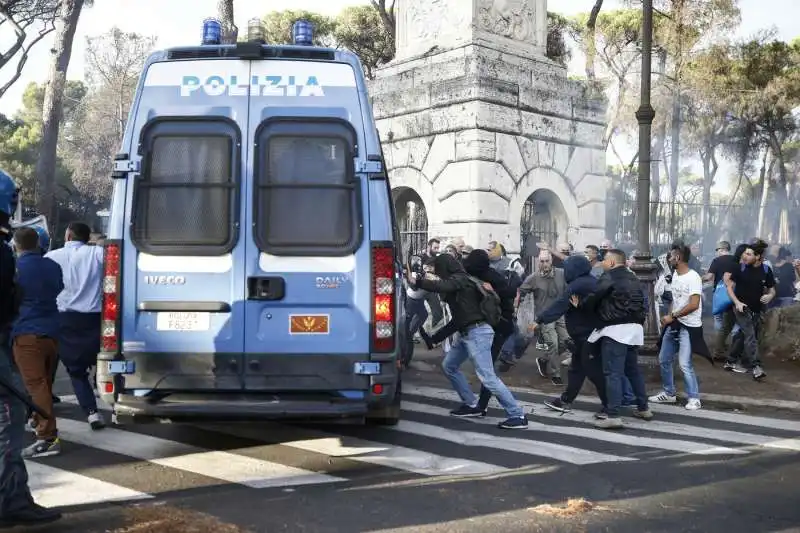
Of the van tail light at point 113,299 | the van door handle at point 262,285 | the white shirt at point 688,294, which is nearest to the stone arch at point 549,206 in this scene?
the white shirt at point 688,294

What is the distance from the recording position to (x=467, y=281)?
7.43 meters

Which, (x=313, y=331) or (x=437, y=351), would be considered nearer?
(x=313, y=331)

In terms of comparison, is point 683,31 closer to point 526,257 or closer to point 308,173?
point 526,257

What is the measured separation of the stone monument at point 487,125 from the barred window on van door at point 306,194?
308 inches

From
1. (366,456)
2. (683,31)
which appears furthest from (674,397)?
(683,31)

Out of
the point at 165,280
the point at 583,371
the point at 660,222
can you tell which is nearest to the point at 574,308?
the point at 583,371

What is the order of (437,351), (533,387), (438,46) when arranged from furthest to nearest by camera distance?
(438,46) → (437,351) → (533,387)

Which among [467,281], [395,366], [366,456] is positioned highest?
[467,281]

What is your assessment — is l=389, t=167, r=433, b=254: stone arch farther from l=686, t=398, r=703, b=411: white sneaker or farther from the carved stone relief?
l=686, t=398, r=703, b=411: white sneaker

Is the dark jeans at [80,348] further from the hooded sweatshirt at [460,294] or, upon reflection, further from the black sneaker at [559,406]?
the black sneaker at [559,406]

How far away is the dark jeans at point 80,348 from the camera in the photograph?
688 cm

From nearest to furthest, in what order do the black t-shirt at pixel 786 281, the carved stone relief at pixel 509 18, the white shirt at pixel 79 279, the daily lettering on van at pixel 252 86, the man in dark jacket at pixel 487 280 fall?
the daily lettering on van at pixel 252 86, the white shirt at pixel 79 279, the man in dark jacket at pixel 487 280, the carved stone relief at pixel 509 18, the black t-shirt at pixel 786 281

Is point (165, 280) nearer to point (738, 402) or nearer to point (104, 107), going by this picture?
point (738, 402)

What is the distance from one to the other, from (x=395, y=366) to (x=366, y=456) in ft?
2.72
